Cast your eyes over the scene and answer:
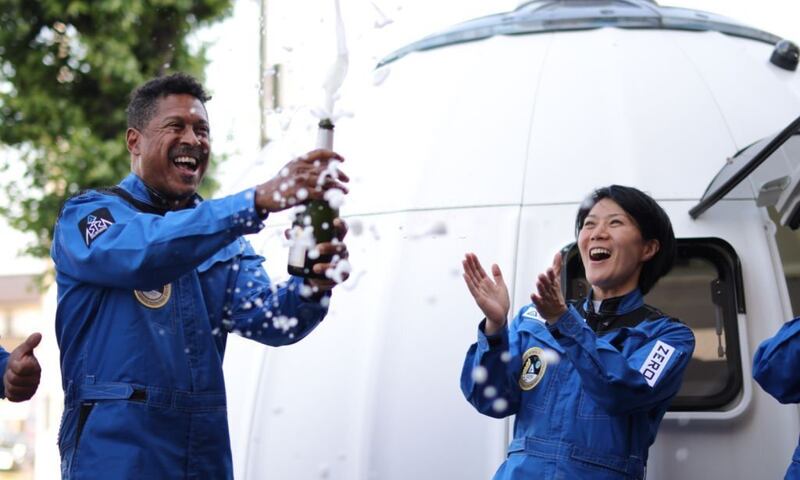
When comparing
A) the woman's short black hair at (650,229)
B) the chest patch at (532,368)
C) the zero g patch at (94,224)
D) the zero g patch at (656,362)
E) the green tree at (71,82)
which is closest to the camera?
the zero g patch at (94,224)

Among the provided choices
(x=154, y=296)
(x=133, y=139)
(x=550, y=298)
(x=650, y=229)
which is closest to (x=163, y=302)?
(x=154, y=296)

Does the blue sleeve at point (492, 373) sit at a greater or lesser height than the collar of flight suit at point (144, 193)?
lesser

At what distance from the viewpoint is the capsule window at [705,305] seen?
4.01 m

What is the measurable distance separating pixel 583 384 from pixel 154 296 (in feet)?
4.13

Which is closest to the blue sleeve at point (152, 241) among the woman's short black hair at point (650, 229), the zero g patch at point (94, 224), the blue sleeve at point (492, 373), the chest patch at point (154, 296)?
the zero g patch at point (94, 224)

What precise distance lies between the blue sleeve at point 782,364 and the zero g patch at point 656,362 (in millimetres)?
332

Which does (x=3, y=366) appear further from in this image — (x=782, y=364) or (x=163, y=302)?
(x=782, y=364)

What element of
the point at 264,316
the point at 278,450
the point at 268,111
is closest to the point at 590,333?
the point at 264,316

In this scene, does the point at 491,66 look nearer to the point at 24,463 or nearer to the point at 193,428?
the point at 193,428

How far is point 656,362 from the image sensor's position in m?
3.14

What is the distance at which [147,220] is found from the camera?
2945mm

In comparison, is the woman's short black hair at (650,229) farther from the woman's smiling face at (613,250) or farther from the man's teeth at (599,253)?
the man's teeth at (599,253)

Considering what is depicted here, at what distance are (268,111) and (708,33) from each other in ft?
7.49

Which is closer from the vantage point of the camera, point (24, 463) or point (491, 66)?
point (491, 66)
